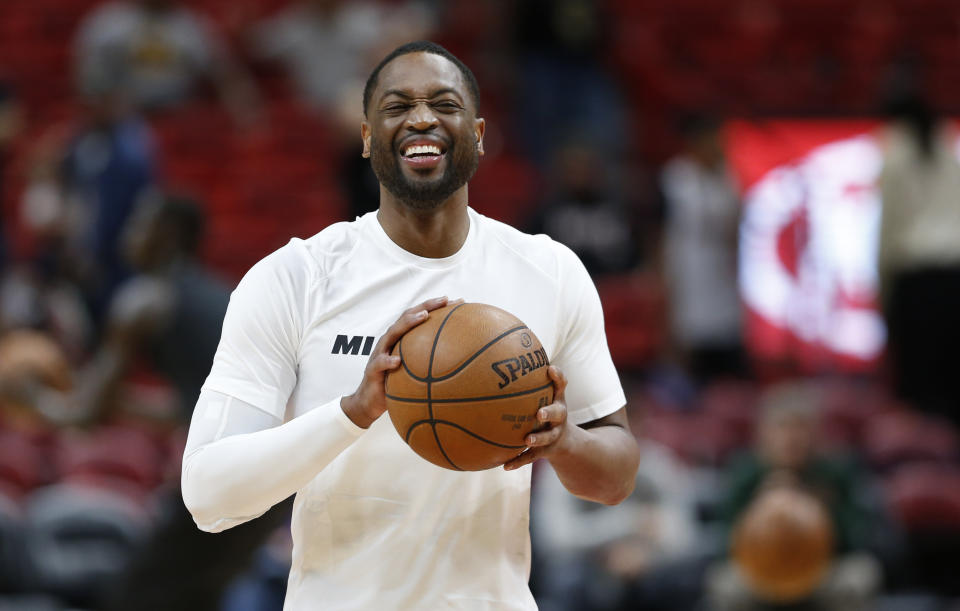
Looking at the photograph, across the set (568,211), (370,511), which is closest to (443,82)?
(370,511)

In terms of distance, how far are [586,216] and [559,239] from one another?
0.34 m

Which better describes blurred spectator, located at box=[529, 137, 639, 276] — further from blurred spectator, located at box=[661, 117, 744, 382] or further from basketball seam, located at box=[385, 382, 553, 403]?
basketball seam, located at box=[385, 382, 553, 403]

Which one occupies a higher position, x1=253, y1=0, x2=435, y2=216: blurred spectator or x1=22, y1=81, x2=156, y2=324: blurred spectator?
x1=253, y1=0, x2=435, y2=216: blurred spectator

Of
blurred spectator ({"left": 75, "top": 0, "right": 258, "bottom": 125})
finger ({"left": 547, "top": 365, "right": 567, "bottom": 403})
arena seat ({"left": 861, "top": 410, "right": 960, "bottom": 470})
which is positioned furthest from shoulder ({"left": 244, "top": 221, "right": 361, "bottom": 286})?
blurred spectator ({"left": 75, "top": 0, "right": 258, "bottom": 125})

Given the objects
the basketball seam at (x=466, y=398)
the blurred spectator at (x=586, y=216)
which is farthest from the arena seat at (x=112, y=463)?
the basketball seam at (x=466, y=398)

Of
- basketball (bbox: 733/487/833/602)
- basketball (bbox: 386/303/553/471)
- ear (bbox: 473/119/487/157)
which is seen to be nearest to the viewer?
basketball (bbox: 386/303/553/471)

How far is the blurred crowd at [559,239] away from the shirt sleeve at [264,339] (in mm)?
1948

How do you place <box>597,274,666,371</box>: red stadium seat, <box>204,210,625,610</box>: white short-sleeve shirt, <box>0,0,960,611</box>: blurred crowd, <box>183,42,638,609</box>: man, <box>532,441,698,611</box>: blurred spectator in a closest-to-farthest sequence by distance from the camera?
<box>183,42,638,609</box>: man, <box>204,210,625,610</box>: white short-sleeve shirt, <box>0,0,960,611</box>: blurred crowd, <box>532,441,698,611</box>: blurred spectator, <box>597,274,666,371</box>: red stadium seat

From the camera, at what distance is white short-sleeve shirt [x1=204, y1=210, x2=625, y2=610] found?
291cm

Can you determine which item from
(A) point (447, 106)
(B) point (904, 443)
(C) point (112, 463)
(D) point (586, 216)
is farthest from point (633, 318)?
(A) point (447, 106)

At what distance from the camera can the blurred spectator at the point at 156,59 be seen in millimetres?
10039

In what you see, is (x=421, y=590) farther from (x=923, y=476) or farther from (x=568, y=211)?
(x=568, y=211)

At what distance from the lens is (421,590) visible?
9.57 ft

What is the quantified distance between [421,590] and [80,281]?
668cm
